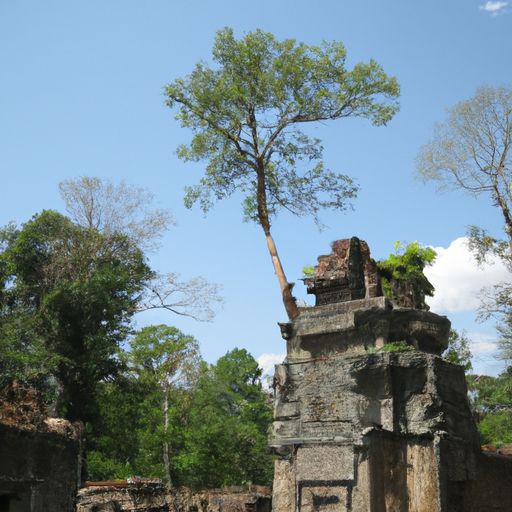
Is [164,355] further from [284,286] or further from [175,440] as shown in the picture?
[284,286]

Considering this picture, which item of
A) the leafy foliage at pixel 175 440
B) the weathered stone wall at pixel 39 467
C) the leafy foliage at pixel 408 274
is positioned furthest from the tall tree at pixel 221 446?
the weathered stone wall at pixel 39 467

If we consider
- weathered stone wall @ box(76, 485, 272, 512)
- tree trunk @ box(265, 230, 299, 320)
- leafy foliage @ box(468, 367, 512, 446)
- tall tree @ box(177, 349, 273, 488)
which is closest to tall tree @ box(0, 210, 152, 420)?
tall tree @ box(177, 349, 273, 488)

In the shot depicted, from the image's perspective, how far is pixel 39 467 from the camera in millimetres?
A: 5359

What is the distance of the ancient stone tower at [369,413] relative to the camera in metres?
9.23

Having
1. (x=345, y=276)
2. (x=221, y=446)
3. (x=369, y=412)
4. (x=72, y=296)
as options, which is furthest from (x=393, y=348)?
(x=221, y=446)

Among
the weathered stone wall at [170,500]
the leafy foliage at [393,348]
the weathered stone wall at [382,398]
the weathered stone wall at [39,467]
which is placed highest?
the leafy foliage at [393,348]

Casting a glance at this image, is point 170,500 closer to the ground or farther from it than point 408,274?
closer to the ground

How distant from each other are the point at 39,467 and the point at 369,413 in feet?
19.2

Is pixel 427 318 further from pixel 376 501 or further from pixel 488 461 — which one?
pixel 376 501

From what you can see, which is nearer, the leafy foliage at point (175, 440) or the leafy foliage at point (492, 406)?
the leafy foliage at point (175, 440)

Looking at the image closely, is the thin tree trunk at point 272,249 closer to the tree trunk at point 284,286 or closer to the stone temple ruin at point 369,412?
the tree trunk at point 284,286

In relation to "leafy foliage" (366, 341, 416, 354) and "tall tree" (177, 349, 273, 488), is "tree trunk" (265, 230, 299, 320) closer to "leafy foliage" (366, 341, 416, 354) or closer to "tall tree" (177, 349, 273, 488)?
"leafy foliage" (366, 341, 416, 354)

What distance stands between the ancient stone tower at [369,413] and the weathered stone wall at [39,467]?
445 centimetres

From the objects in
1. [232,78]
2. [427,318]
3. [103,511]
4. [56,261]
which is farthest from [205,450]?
[427,318]
